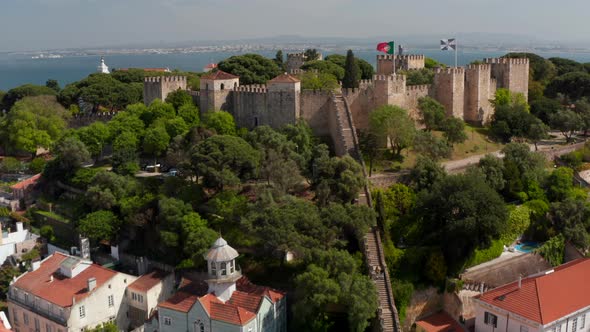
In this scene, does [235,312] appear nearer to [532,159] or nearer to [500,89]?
[532,159]

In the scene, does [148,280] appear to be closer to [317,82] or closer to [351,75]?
[317,82]

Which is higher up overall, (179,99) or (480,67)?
(480,67)

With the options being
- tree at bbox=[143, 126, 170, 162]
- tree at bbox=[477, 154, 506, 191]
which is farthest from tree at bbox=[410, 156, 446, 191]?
tree at bbox=[143, 126, 170, 162]

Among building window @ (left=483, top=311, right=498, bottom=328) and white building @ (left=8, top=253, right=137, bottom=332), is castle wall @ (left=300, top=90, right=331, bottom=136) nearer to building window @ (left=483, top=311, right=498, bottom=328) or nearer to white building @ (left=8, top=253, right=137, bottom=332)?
white building @ (left=8, top=253, right=137, bottom=332)

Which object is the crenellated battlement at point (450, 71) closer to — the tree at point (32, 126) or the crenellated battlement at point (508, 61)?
the crenellated battlement at point (508, 61)

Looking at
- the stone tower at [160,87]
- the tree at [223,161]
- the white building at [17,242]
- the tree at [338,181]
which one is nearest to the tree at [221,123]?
the tree at [223,161]

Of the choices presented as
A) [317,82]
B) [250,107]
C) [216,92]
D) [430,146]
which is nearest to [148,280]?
[250,107]
